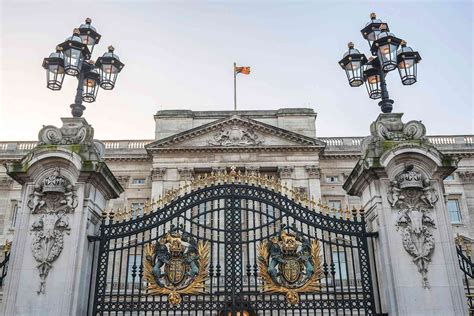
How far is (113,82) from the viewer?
10836 mm

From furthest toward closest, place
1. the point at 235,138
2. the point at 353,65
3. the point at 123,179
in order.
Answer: the point at 123,179
the point at 235,138
the point at 353,65

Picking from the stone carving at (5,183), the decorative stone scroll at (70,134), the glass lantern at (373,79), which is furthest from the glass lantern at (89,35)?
the stone carving at (5,183)

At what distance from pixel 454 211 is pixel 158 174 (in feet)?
86.4

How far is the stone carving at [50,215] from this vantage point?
869 cm

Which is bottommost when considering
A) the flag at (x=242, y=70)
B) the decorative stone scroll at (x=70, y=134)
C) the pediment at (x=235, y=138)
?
the decorative stone scroll at (x=70, y=134)

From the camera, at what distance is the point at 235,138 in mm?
38125

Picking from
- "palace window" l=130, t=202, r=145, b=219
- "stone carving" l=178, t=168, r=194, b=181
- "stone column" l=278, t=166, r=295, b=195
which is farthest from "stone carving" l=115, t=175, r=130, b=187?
"stone column" l=278, t=166, r=295, b=195

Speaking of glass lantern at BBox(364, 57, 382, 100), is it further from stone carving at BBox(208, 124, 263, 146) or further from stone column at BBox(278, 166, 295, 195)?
stone carving at BBox(208, 124, 263, 146)

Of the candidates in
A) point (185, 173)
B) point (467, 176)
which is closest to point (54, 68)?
point (185, 173)

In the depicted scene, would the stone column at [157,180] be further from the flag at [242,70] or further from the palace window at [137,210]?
the flag at [242,70]

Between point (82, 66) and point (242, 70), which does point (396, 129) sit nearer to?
point (82, 66)

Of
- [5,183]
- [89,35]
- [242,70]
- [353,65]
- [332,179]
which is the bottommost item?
[353,65]

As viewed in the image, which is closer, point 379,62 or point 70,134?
point 70,134

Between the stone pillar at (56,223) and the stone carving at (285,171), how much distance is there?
28.4 m
